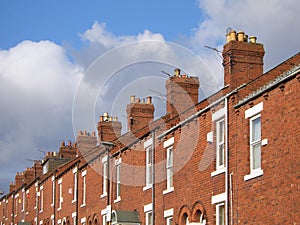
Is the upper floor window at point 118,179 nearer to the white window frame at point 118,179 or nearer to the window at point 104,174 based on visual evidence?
the white window frame at point 118,179

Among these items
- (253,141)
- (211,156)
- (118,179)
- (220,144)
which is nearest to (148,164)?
(118,179)

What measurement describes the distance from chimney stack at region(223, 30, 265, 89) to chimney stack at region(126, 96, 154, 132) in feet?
36.7

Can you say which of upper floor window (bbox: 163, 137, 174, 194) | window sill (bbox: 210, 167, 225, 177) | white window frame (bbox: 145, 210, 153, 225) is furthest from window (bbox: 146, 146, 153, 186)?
window sill (bbox: 210, 167, 225, 177)

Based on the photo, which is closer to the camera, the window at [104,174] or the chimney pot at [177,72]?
the chimney pot at [177,72]

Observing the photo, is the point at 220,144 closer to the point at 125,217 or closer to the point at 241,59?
the point at 241,59

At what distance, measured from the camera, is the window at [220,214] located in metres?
25.2

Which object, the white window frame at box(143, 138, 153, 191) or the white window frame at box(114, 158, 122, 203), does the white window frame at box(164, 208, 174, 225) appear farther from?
the white window frame at box(114, 158, 122, 203)

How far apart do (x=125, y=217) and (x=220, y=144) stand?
8.73 meters

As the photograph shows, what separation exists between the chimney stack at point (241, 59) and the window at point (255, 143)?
9.10 ft

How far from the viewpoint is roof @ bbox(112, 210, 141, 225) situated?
107ft

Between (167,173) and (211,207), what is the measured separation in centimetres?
517

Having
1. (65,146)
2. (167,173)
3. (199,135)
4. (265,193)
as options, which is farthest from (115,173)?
(65,146)

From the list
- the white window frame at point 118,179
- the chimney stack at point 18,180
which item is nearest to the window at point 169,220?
the white window frame at point 118,179

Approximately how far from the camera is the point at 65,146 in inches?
2333
